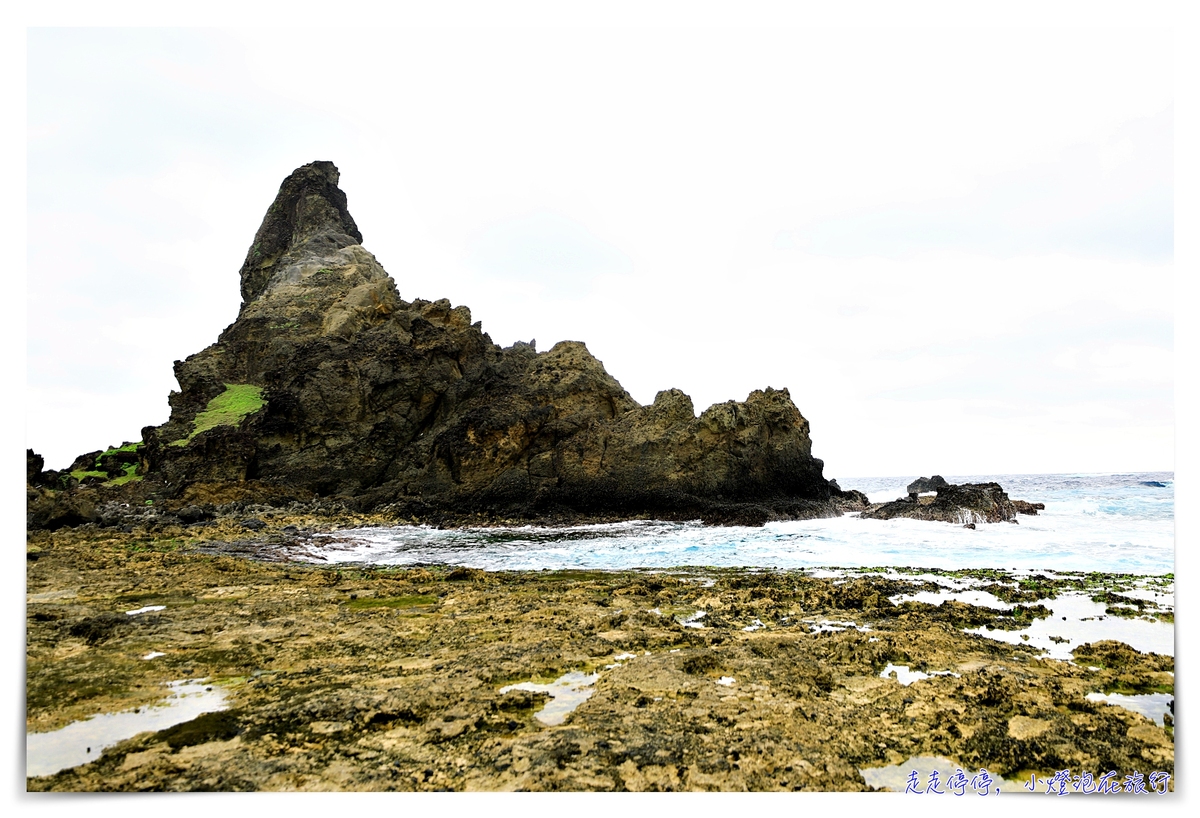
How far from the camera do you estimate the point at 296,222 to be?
47.3 metres

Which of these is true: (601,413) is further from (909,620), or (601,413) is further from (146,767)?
(146,767)

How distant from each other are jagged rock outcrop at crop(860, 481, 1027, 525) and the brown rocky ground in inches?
586

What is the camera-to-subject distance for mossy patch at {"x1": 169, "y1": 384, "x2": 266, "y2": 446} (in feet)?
106

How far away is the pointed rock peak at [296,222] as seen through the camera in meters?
46.6

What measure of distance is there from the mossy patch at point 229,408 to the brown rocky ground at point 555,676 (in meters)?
25.9

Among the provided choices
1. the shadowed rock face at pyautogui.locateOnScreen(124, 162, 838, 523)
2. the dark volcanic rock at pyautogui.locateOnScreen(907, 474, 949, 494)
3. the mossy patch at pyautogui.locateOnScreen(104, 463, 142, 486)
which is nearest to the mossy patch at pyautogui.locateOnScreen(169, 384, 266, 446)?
the shadowed rock face at pyautogui.locateOnScreen(124, 162, 838, 523)

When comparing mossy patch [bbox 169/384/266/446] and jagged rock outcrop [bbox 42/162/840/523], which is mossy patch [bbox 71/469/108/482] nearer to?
jagged rock outcrop [bbox 42/162/840/523]

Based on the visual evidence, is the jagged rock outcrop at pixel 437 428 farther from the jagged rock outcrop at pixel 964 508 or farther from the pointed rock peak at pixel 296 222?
the pointed rock peak at pixel 296 222

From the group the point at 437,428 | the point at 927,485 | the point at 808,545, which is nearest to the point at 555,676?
the point at 808,545

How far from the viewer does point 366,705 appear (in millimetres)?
4465

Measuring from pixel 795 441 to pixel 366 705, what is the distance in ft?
84.0

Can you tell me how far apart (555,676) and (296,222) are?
50.4 metres

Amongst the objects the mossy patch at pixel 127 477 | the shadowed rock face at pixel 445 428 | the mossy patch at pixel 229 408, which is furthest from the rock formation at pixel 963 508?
the mossy patch at pixel 127 477

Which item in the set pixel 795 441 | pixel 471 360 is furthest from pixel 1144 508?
pixel 471 360
